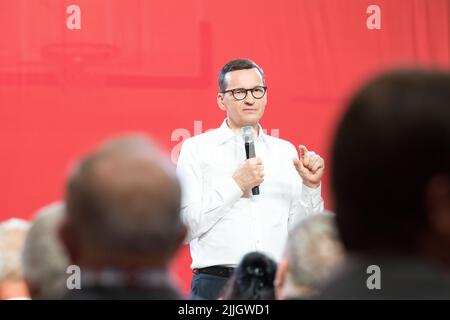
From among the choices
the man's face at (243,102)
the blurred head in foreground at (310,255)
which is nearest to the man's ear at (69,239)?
the blurred head in foreground at (310,255)

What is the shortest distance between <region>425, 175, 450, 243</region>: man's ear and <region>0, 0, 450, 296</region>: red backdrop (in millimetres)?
3386

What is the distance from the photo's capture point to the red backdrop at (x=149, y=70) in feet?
13.5

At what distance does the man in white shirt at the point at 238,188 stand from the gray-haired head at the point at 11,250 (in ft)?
3.89

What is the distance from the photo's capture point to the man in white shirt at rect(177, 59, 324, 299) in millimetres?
2867

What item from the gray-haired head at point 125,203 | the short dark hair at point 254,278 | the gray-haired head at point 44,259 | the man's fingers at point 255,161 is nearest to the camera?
the gray-haired head at point 125,203

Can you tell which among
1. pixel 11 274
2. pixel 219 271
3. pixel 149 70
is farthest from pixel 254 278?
pixel 149 70

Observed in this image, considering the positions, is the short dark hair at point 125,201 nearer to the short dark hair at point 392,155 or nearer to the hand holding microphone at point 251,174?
the short dark hair at point 392,155

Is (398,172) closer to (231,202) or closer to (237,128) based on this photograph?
(231,202)

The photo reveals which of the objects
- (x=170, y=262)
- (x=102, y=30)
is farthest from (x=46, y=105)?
(x=170, y=262)

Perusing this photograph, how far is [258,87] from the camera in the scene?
3.09m

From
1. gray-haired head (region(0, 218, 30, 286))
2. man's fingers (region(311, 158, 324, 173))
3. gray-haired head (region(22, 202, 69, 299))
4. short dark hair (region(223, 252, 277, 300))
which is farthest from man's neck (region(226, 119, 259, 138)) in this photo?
gray-haired head (region(22, 202, 69, 299))

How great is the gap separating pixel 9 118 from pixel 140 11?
2.86 feet

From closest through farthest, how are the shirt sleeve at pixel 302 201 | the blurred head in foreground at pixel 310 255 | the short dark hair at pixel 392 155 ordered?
the short dark hair at pixel 392 155, the blurred head in foreground at pixel 310 255, the shirt sleeve at pixel 302 201

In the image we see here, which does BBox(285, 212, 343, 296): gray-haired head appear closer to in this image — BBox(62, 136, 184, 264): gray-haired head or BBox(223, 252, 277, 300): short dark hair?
BBox(223, 252, 277, 300): short dark hair
